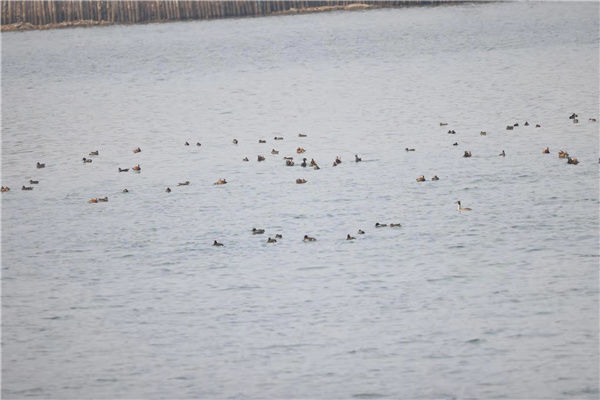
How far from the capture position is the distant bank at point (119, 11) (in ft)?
199

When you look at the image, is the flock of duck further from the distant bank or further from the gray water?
the distant bank

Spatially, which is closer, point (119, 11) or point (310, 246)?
point (310, 246)

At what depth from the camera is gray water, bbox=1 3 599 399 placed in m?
10.2

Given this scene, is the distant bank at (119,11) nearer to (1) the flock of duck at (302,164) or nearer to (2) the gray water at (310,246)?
(2) the gray water at (310,246)

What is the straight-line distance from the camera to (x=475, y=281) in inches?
492

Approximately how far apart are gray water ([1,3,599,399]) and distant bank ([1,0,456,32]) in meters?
28.9

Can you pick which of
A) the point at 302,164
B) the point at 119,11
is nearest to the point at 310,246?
the point at 302,164

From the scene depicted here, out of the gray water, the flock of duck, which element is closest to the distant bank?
the gray water

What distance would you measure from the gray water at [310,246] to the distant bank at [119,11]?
28.9 m

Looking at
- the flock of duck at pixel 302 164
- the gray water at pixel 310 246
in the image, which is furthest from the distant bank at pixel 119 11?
the flock of duck at pixel 302 164

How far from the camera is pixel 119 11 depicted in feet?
201

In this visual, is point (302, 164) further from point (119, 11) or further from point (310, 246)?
point (119, 11)

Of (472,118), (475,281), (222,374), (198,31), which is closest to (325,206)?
(475,281)

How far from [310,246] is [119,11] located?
4959 centimetres
